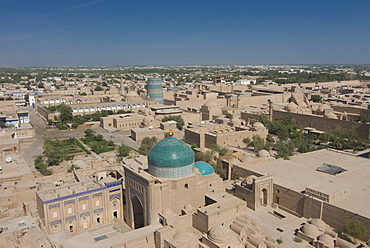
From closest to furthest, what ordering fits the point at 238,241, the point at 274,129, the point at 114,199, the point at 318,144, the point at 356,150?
the point at 238,241
the point at 114,199
the point at 356,150
the point at 318,144
the point at 274,129

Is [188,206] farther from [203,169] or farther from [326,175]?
[326,175]

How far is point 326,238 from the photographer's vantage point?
1168 cm

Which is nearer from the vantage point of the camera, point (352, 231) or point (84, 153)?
point (352, 231)

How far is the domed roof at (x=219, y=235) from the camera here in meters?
11.4

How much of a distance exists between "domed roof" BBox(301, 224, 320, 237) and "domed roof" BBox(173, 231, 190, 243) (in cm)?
441

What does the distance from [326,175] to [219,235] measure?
787 cm

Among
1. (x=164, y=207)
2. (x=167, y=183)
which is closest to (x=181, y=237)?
(x=164, y=207)

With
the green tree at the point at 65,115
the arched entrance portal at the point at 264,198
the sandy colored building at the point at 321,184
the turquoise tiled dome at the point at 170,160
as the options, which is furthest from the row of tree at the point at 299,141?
the green tree at the point at 65,115

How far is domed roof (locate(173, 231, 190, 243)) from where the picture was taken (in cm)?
1157

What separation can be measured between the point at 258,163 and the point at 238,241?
7826 mm

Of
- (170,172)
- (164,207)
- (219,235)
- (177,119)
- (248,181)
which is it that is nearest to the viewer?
(219,235)

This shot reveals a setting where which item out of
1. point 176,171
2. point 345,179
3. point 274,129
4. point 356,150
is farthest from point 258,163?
point 274,129

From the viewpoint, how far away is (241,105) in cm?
4397

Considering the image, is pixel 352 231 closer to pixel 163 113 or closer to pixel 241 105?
pixel 163 113
